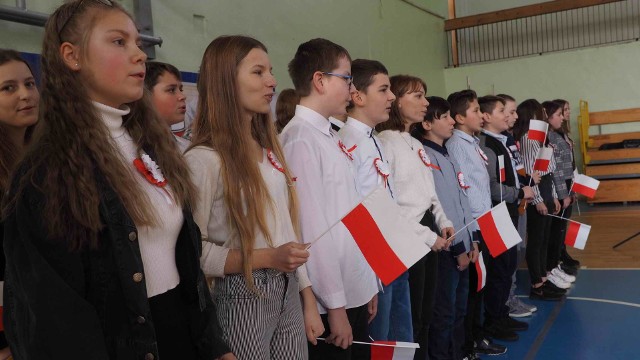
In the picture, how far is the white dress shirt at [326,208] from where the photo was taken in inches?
71.4

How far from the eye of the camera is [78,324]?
3.39 feet

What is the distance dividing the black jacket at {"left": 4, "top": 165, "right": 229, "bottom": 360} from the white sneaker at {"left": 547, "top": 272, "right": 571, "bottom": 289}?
4.41m

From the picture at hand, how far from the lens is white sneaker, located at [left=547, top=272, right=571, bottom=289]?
4785 mm

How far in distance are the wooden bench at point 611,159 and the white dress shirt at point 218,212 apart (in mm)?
9197

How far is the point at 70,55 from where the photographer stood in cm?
116

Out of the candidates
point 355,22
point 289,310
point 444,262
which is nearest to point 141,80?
point 289,310

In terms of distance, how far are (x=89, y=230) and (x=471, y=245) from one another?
2.50m

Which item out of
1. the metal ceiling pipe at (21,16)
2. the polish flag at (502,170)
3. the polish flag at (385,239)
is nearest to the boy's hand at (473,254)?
the polish flag at (502,170)

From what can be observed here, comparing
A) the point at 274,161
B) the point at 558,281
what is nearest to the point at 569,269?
the point at 558,281

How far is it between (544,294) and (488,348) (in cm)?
138

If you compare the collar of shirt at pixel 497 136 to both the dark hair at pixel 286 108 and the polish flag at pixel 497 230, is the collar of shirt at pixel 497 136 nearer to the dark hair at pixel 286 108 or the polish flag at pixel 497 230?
the polish flag at pixel 497 230

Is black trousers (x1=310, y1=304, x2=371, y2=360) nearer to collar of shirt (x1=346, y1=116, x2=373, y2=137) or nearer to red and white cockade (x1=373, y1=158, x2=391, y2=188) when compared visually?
red and white cockade (x1=373, y1=158, x2=391, y2=188)

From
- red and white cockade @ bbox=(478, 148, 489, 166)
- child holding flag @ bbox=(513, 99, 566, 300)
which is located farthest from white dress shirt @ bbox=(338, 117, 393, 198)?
child holding flag @ bbox=(513, 99, 566, 300)

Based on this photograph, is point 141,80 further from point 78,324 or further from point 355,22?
point 355,22
